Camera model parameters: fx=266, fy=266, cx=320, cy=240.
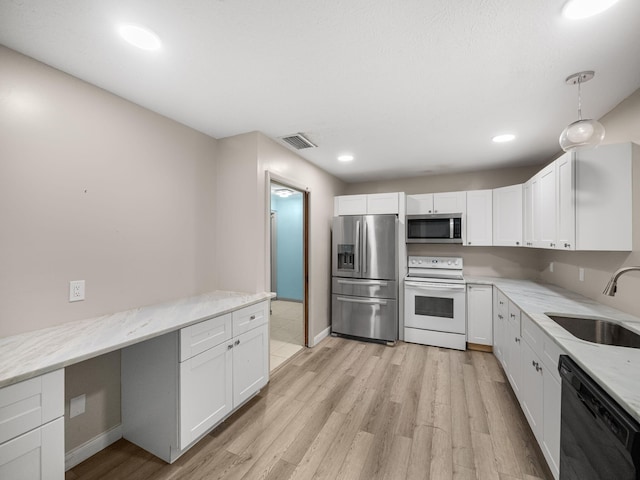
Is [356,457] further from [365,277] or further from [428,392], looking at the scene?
[365,277]

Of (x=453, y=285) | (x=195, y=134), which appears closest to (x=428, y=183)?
(x=453, y=285)

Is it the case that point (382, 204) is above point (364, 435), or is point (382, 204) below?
above

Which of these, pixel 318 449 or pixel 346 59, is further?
pixel 318 449

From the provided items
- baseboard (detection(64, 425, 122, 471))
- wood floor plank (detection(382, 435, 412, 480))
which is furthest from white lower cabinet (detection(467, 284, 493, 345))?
baseboard (detection(64, 425, 122, 471))

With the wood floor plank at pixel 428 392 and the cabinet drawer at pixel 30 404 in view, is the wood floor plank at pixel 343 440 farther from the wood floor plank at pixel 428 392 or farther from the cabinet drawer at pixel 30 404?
the cabinet drawer at pixel 30 404

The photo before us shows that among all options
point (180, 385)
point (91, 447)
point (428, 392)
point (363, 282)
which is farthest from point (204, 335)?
point (363, 282)

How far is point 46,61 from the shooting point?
157 centimetres

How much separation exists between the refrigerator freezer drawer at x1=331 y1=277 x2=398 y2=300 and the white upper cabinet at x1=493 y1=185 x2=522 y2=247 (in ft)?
5.07

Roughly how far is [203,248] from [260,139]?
47.5 inches

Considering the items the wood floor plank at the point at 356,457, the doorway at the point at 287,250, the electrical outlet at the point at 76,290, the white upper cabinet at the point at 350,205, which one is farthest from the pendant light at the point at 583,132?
the doorway at the point at 287,250

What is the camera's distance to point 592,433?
109 cm

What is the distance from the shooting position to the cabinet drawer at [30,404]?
103 centimetres

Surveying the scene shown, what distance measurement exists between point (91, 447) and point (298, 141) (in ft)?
9.71

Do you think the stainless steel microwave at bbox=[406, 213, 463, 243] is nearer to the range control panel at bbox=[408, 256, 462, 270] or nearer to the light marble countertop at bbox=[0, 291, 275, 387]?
the range control panel at bbox=[408, 256, 462, 270]
